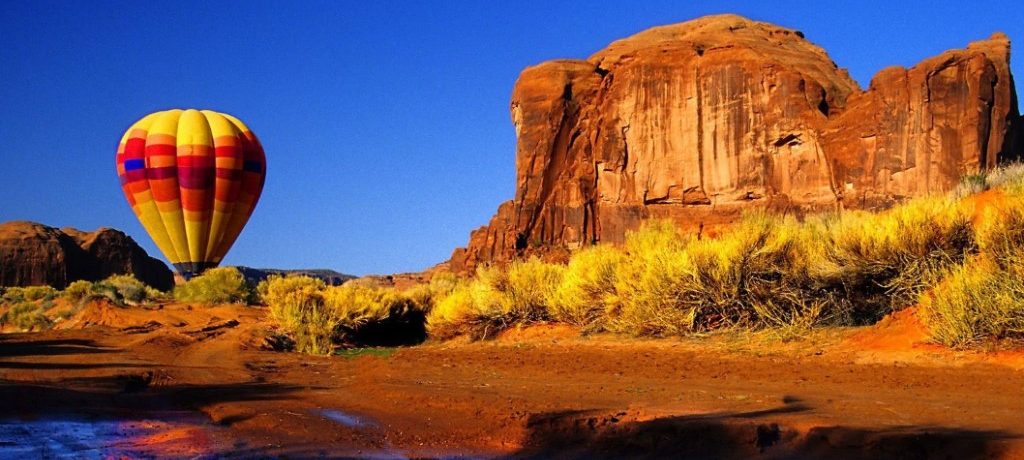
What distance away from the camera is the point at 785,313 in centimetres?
1600

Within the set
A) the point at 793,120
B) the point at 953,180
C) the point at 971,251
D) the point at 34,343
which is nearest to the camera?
the point at 971,251

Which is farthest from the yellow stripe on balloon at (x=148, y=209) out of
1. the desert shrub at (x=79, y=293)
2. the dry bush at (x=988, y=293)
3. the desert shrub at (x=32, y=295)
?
the dry bush at (x=988, y=293)

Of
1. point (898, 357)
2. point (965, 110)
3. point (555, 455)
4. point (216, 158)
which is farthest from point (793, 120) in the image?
point (555, 455)

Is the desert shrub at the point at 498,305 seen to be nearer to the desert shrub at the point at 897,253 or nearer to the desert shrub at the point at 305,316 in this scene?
the desert shrub at the point at 305,316

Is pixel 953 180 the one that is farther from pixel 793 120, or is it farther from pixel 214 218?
pixel 214 218

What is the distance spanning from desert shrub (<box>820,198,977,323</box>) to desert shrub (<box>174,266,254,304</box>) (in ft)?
80.5

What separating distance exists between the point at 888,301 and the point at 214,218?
27.6 meters

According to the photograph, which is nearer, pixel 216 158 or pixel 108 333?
pixel 108 333

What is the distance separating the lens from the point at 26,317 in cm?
2995

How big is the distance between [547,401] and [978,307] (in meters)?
6.38

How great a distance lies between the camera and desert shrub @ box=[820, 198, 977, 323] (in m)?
14.9

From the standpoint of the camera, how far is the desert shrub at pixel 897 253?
14.9m

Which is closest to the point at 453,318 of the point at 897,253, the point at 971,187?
the point at 897,253

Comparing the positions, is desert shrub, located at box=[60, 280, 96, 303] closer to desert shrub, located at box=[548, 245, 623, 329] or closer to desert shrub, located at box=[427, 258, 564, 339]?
desert shrub, located at box=[427, 258, 564, 339]
